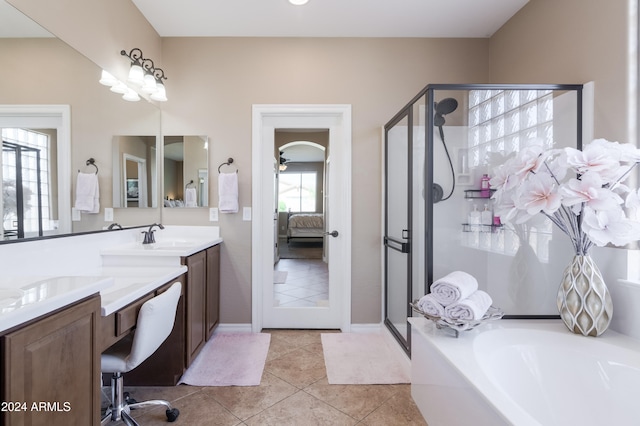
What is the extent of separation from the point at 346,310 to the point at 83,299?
6.60ft

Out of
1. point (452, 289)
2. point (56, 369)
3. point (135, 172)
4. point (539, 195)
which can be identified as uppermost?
point (135, 172)

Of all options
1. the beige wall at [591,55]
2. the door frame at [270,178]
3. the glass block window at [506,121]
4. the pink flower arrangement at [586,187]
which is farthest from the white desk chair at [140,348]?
the beige wall at [591,55]

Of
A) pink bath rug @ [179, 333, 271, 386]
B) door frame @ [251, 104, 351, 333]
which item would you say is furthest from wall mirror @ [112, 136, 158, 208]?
pink bath rug @ [179, 333, 271, 386]

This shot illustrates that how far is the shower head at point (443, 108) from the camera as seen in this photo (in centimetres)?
178

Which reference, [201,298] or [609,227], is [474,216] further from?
[201,298]

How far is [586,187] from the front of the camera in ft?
4.01

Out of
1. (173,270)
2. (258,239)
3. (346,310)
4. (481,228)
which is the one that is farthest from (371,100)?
(173,270)

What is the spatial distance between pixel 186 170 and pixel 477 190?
2.35m

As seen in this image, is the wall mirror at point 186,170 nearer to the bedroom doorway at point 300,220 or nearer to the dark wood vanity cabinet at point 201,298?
the dark wood vanity cabinet at point 201,298

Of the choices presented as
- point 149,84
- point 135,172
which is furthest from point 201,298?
point 149,84

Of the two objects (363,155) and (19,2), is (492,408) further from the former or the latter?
(19,2)

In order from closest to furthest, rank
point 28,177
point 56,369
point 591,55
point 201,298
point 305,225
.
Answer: point 56,369 → point 28,177 → point 591,55 → point 201,298 → point 305,225

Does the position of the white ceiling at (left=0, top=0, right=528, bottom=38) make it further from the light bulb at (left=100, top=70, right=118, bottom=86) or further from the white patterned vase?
the white patterned vase

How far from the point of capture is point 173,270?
5.56 feet
